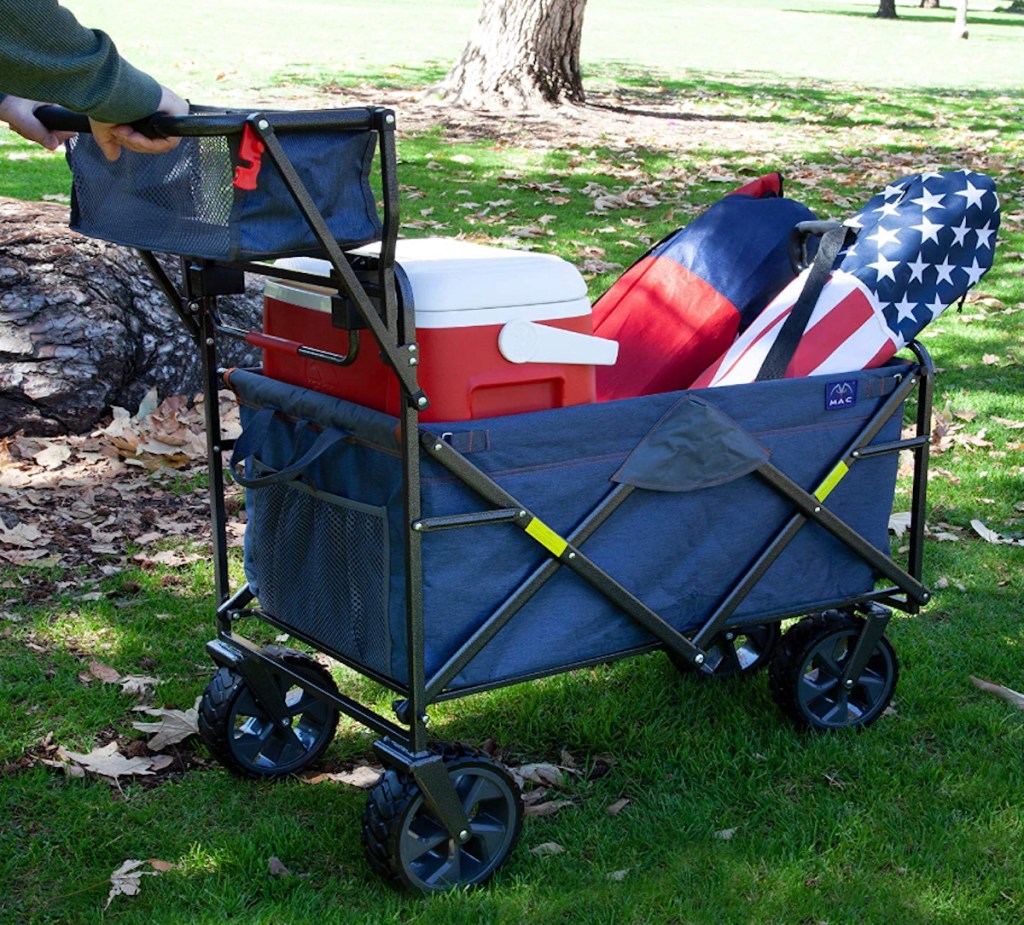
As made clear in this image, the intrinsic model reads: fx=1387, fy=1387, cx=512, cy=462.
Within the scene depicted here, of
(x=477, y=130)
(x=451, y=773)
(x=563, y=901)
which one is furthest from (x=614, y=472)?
(x=477, y=130)

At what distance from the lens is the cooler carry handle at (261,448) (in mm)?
2770

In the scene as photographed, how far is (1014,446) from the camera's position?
5461 mm

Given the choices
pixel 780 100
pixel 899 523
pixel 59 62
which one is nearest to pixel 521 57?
pixel 780 100

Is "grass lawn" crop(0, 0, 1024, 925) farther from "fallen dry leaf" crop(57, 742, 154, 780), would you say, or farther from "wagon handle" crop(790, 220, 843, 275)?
"wagon handle" crop(790, 220, 843, 275)

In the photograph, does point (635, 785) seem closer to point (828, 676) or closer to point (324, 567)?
point (828, 676)

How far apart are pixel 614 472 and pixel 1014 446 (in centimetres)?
310

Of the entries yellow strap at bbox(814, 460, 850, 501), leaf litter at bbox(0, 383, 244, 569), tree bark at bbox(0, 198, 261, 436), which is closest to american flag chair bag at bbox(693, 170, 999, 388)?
yellow strap at bbox(814, 460, 850, 501)

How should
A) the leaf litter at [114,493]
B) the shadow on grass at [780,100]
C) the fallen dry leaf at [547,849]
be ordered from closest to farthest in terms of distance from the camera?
the fallen dry leaf at [547,849]
the leaf litter at [114,493]
the shadow on grass at [780,100]

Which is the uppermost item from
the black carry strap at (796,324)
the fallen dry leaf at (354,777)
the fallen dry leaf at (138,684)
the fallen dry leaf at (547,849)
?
the black carry strap at (796,324)

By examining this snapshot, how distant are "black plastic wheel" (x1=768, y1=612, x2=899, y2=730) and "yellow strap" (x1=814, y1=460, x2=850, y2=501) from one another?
15.0 inches

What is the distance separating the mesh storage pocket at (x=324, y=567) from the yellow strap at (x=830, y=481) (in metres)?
1.09

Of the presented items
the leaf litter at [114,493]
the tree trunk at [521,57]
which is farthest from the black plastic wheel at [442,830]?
the tree trunk at [521,57]

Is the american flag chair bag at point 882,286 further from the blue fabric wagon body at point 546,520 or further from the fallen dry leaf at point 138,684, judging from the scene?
the fallen dry leaf at point 138,684

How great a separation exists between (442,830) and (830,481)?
3.97 ft
